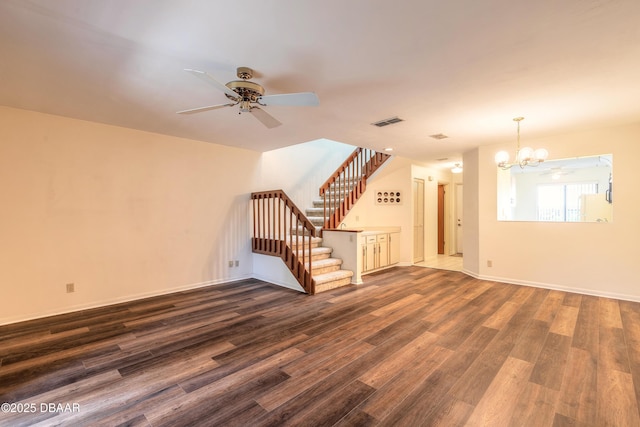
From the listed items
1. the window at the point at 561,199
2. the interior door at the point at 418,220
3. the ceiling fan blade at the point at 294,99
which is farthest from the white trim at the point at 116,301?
the window at the point at 561,199

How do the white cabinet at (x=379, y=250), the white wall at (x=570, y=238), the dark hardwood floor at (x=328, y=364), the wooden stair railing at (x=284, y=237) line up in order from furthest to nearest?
the white cabinet at (x=379, y=250), the wooden stair railing at (x=284, y=237), the white wall at (x=570, y=238), the dark hardwood floor at (x=328, y=364)

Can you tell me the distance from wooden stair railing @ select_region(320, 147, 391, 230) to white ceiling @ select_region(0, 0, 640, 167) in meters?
2.88

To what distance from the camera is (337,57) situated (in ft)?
7.60

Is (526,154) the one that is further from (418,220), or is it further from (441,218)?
(441,218)

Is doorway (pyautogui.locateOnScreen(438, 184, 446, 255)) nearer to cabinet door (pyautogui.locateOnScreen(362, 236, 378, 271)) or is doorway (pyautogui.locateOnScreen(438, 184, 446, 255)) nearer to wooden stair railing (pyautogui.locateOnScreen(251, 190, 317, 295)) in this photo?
cabinet door (pyautogui.locateOnScreen(362, 236, 378, 271))

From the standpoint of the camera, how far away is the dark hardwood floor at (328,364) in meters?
1.90

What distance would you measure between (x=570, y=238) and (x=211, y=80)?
570 cm

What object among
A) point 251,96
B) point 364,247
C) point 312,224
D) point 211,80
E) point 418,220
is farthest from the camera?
point 418,220

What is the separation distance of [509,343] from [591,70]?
2.64 meters

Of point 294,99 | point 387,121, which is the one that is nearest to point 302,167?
point 387,121

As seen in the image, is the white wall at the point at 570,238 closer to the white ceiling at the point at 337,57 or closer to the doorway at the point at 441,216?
the white ceiling at the point at 337,57

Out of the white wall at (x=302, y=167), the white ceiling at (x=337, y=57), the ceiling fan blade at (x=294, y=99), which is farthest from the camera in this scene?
the white wall at (x=302, y=167)

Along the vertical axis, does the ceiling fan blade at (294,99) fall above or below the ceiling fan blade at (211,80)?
below

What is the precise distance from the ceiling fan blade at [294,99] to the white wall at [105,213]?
2965 millimetres
